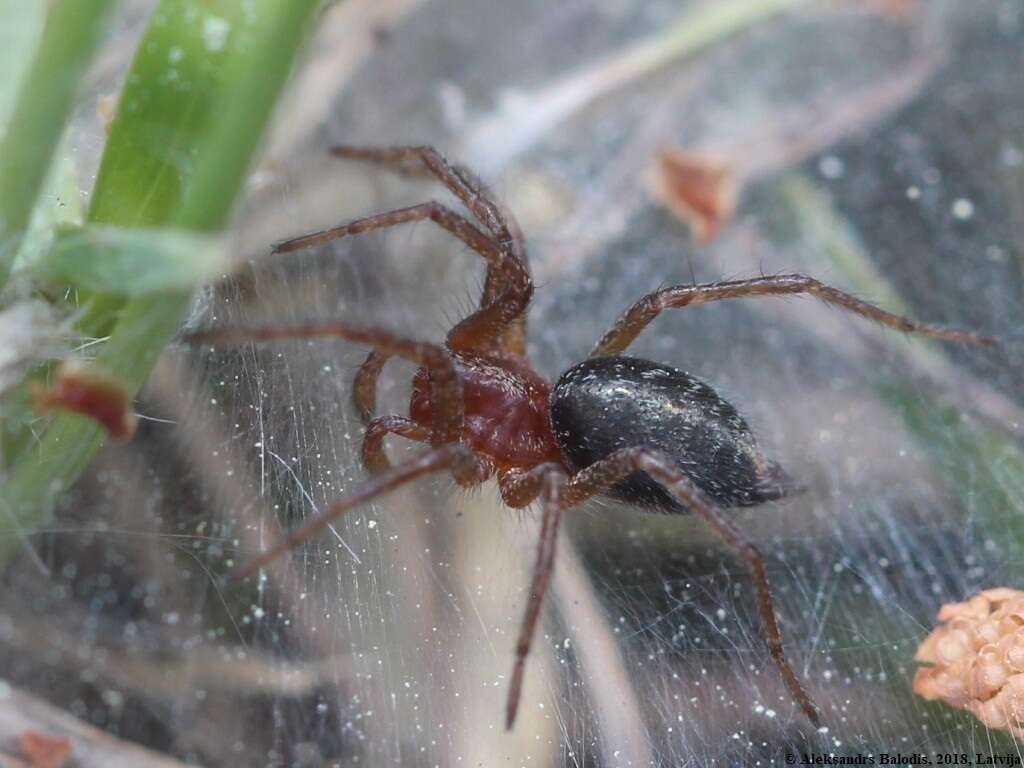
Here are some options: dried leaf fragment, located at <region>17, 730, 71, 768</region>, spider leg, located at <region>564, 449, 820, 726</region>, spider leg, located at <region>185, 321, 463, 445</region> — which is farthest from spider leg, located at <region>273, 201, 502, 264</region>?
dried leaf fragment, located at <region>17, 730, 71, 768</region>

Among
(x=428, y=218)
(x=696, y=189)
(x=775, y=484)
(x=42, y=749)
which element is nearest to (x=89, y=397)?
(x=42, y=749)

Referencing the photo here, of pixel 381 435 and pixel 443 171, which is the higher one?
pixel 443 171

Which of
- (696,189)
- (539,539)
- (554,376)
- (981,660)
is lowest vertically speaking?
(981,660)

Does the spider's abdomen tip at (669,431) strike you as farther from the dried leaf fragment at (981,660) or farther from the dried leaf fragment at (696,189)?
the dried leaf fragment at (696,189)

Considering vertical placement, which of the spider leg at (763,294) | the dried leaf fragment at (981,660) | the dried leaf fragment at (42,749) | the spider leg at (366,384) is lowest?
the dried leaf fragment at (981,660)

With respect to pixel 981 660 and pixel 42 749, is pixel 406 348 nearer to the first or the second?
pixel 42 749

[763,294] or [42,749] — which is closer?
[42,749]

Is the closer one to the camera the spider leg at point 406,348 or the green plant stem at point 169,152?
the green plant stem at point 169,152

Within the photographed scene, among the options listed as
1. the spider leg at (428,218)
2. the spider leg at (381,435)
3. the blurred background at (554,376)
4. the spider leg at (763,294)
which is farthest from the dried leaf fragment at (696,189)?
the spider leg at (381,435)

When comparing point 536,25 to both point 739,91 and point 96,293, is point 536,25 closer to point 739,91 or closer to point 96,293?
point 739,91
